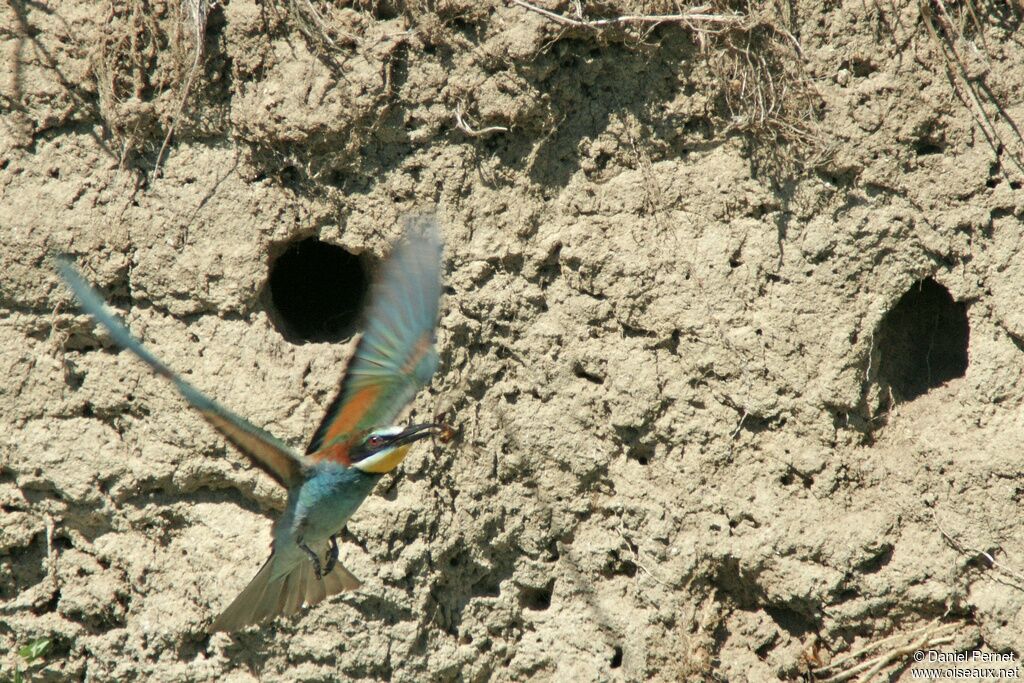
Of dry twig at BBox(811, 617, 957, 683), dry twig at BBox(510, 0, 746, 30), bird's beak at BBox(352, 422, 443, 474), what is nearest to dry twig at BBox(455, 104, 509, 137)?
dry twig at BBox(510, 0, 746, 30)

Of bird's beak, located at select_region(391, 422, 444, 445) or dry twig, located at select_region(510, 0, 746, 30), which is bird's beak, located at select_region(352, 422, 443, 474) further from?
dry twig, located at select_region(510, 0, 746, 30)

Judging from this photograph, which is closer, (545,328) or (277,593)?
(277,593)

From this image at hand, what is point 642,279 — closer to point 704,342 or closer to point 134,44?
point 704,342

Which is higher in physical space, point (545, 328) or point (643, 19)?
point (643, 19)

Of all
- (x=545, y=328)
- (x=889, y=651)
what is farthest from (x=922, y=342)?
(x=545, y=328)

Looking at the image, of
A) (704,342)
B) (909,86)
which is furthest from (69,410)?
(909,86)

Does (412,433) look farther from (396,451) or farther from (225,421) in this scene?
(225,421)

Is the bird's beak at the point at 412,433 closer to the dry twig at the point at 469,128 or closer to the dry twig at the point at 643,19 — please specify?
the dry twig at the point at 469,128

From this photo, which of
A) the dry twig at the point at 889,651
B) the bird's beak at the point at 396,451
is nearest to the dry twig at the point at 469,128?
the bird's beak at the point at 396,451
